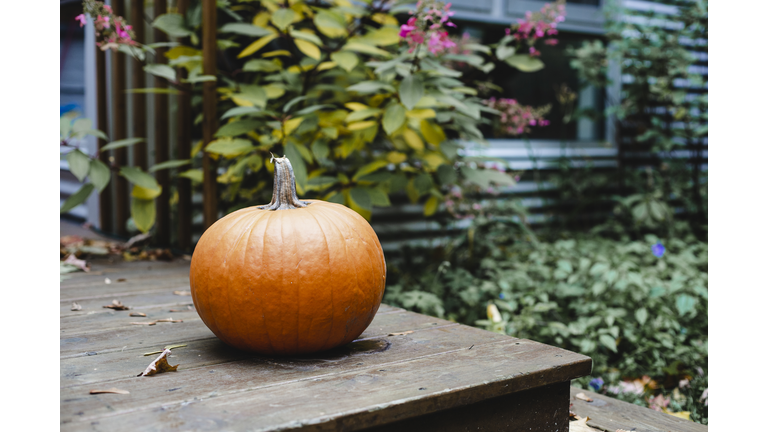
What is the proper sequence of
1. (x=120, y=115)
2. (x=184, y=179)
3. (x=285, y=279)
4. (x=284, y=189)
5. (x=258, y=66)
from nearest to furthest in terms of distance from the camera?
(x=285, y=279)
(x=284, y=189)
(x=258, y=66)
(x=184, y=179)
(x=120, y=115)

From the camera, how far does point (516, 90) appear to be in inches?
173

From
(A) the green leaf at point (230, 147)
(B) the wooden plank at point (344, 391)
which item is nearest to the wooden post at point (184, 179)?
(A) the green leaf at point (230, 147)

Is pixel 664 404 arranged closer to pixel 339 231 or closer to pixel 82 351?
pixel 339 231

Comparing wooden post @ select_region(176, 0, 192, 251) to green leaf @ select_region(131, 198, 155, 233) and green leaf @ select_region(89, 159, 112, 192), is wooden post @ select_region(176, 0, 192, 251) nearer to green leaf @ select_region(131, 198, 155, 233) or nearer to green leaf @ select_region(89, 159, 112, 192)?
green leaf @ select_region(131, 198, 155, 233)

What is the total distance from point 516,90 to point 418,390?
3.62 metres

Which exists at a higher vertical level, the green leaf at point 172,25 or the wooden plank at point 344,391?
the green leaf at point 172,25

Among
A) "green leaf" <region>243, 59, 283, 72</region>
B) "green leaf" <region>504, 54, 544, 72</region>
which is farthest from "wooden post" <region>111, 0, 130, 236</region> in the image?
"green leaf" <region>504, 54, 544, 72</region>

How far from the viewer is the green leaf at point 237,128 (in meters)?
2.32

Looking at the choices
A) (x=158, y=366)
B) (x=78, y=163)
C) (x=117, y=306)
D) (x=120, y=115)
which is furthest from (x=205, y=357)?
(x=120, y=115)

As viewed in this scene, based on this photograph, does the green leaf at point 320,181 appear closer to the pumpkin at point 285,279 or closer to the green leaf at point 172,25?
the green leaf at point 172,25

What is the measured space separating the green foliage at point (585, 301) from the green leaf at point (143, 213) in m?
1.06

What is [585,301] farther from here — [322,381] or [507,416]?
[322,381]

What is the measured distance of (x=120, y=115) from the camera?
3.14m

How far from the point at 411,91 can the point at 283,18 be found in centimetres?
58
